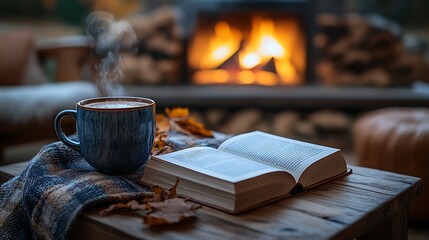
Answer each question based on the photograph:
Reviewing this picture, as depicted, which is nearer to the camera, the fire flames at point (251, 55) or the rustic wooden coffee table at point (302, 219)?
the rustic wooden coffee table at point (302, 219)

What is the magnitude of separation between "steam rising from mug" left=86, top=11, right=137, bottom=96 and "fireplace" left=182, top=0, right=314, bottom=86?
317 mm

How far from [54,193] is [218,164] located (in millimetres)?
267

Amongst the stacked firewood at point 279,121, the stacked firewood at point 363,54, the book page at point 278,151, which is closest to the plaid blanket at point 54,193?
the book page at point 278,151

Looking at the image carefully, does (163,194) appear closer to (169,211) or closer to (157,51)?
(169,211)

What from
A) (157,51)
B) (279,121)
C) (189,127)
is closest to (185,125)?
(189,127)

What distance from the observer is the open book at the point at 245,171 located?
86cm

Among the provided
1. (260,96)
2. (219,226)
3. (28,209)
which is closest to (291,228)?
(219,226)

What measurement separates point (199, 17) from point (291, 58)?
49cm

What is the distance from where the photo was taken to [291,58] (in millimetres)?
2758

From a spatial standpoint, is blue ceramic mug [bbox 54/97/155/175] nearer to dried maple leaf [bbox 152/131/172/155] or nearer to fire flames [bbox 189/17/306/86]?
dried maple leaf [bbox 152/131/172/155]

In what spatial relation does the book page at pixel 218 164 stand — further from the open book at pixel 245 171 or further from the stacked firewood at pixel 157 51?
the stacked firewood at pixel 157 51

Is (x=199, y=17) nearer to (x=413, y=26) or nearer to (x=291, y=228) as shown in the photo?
(x=413, y=26)

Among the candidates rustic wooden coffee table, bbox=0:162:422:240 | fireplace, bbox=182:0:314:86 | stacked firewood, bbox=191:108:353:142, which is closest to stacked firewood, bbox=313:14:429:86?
fireplace, bbox=182:0:314:86

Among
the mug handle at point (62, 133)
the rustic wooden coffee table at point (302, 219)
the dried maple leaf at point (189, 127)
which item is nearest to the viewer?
the rustic wooden coffee table at point (302, 219)
